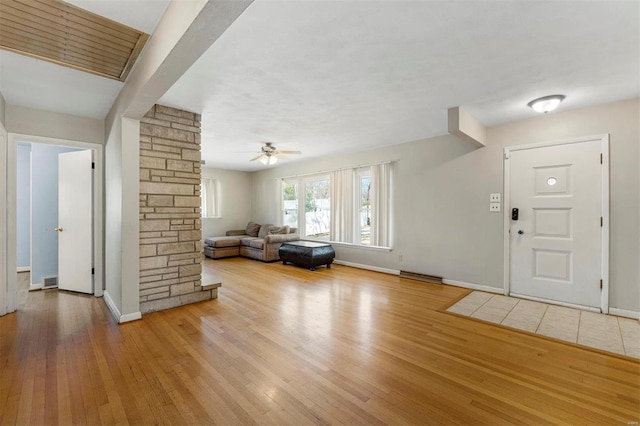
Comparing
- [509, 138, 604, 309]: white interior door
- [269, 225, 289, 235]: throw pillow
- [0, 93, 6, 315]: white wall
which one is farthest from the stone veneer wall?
[509, 138, 604, 309]: white interior door

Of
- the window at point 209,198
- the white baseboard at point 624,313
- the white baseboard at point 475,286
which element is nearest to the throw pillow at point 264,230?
the window at point 209,198

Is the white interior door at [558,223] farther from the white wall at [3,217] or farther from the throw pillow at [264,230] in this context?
the white wall at [3,217]

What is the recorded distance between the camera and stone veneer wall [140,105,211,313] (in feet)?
10.5

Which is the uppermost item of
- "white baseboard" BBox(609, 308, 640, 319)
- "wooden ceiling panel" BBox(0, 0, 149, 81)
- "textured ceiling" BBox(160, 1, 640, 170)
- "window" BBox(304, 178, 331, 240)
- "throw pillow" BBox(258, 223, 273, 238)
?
"wooden ceiling panel" BBox(0, 0, 149, 81)

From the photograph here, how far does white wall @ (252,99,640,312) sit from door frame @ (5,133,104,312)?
14.1 feet

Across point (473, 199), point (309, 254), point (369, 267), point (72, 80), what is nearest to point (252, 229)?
point (309, 254)

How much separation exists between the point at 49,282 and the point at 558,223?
7.47m

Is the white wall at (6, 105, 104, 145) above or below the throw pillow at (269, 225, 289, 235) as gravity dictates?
above

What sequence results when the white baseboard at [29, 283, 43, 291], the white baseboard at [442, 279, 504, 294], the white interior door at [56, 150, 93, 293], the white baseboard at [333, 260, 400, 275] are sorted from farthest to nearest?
the white baseboard at [333, 260, 400, 275] → the white baseboard at [29, 283, 43, 291] → the white baseboard at [442, 279, 504, 294] → the white interior door at [56, 150, 93, 293]

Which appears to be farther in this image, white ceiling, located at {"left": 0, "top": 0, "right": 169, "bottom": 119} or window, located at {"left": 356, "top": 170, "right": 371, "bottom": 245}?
window, located at {"left": 356, "top": 170, "right": 371, "bottom": 245}

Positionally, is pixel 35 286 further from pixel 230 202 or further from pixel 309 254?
pixel 230 202

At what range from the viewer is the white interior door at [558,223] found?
3.41 metres

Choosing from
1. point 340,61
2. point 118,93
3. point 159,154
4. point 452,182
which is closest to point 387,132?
point 452,182

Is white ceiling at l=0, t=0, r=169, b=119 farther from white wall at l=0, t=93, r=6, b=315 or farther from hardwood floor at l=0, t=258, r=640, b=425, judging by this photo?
hardwood floor at l=0, t=258, r=640, b=425
